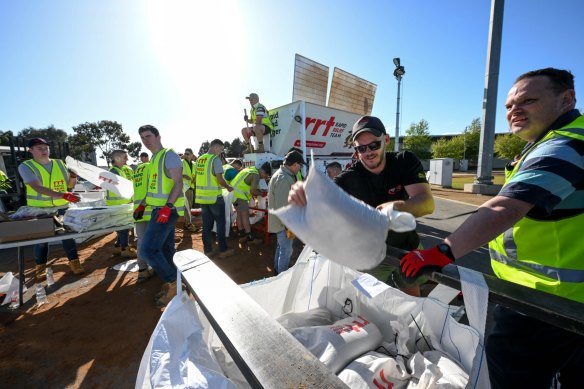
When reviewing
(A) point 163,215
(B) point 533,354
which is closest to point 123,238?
(A) point 163,215

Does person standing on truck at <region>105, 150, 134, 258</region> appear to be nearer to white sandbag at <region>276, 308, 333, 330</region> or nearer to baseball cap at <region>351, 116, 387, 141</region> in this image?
white sandbag at <region>276, 308, 333, 330</region>

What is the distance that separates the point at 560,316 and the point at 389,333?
122 cm

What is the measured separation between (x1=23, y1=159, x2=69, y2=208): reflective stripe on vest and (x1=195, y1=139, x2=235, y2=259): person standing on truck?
1958mm

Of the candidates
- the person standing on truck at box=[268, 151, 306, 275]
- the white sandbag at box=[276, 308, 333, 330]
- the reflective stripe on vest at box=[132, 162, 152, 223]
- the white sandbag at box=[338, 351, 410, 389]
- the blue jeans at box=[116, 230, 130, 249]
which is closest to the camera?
the white sandbag at box=[338, 351, 410, 389]

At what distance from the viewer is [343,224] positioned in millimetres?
779

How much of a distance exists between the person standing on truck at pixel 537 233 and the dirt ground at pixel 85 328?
2518mm

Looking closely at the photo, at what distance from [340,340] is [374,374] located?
0.73ft

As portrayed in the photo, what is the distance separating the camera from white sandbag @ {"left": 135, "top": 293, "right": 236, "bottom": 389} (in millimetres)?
945

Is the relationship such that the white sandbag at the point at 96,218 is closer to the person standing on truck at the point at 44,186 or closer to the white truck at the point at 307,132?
the person standing on truck at the point at 44,186

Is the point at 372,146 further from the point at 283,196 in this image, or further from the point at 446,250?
the point at 283,196

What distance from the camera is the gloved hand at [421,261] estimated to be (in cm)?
87

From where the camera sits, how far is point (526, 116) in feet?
3.90

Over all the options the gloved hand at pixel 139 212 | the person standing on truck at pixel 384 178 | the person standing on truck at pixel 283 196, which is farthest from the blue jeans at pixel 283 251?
the gloved hand at pixel 139 212

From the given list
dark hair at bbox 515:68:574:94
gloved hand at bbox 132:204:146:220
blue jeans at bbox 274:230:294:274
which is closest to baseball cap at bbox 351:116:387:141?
dark hair at bbox 515:68:574:94
